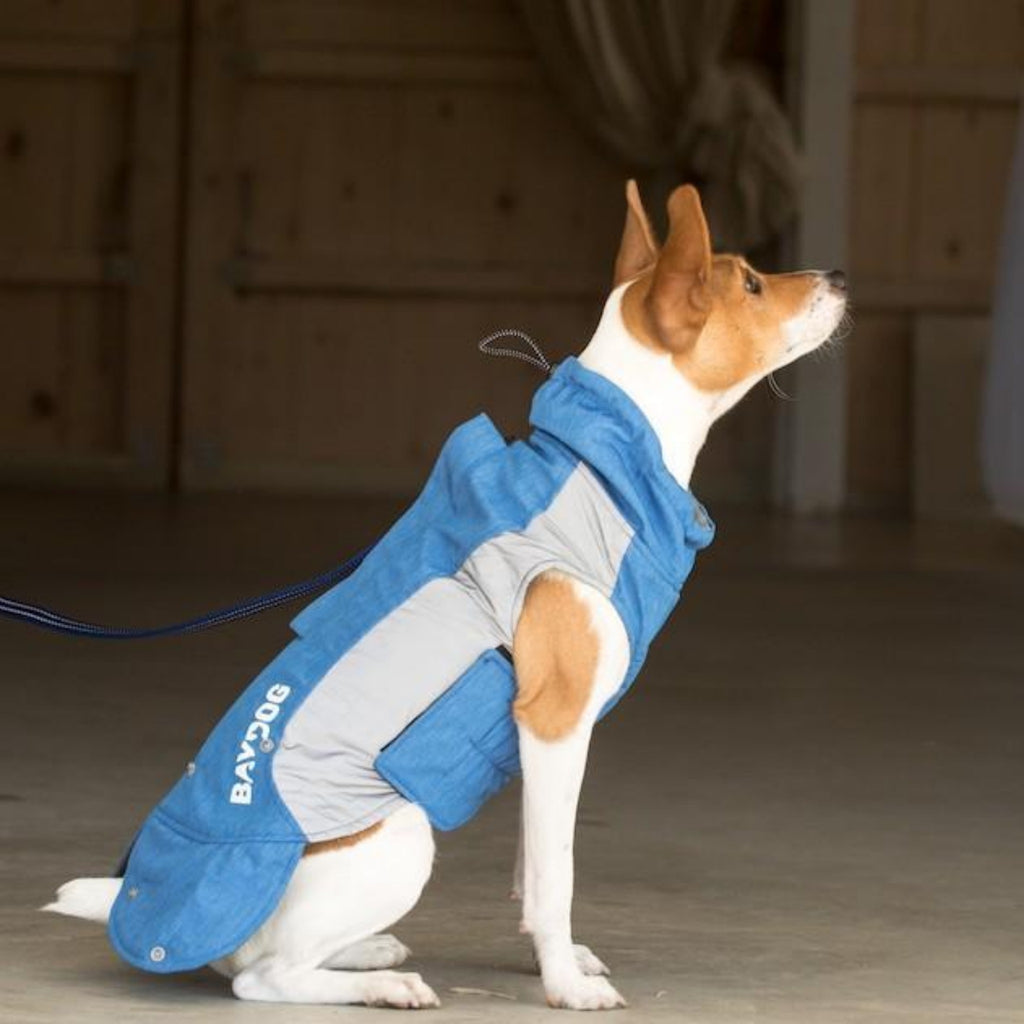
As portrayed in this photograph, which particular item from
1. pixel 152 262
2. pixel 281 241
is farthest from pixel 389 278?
pixel 152 262

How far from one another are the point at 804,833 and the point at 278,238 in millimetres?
6835

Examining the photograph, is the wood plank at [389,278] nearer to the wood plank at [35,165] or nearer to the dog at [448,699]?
the wood plank at [35,165]

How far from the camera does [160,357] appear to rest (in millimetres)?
10477

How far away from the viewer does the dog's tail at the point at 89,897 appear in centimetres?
287

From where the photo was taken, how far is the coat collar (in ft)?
9.21

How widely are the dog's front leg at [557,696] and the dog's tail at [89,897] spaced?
51 cm

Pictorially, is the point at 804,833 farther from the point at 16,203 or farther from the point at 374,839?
the point at 16,203

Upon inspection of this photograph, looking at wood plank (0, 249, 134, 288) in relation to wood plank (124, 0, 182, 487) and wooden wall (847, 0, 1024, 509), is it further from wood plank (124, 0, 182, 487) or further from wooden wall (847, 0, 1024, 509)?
wooden wall (847, 0, 1024, 509)

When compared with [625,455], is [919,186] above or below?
above

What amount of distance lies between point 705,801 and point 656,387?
162 centimetres

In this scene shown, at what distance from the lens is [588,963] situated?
2986mm

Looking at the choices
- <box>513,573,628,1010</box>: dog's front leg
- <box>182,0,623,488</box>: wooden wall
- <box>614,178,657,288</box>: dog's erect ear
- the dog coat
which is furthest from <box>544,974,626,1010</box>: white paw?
<box>182,0,623,488</box>: wooden wall

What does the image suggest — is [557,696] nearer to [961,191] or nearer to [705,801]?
[705,801]

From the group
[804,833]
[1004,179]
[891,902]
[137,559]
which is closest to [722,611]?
[137,559]
